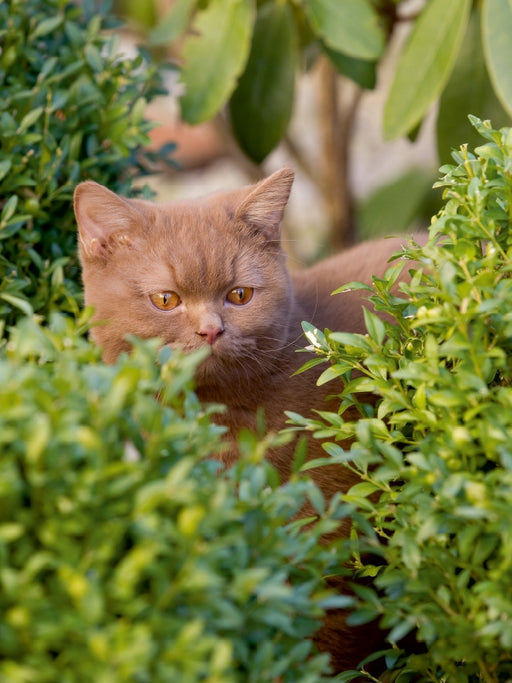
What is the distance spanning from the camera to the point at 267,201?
1811mm

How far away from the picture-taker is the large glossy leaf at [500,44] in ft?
6.44

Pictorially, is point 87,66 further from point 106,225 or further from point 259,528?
point 259,528

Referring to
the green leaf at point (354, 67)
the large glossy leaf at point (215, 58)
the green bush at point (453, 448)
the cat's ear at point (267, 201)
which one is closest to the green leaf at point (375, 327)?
the green bush at point (453, 448)

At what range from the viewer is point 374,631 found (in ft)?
5.58

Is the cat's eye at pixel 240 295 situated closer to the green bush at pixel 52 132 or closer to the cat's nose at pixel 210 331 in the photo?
the cat's nose at pixel 210 331

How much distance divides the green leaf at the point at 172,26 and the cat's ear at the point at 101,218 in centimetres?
97

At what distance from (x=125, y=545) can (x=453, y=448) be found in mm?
466

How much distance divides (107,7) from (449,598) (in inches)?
70.2

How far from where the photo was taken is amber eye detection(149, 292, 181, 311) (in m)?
1.67

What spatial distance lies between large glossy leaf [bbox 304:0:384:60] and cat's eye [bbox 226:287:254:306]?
0.85 meters

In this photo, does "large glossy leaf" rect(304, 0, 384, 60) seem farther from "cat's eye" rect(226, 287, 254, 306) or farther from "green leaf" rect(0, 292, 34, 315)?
"green leaf" rect(0, 292, 34, 315)

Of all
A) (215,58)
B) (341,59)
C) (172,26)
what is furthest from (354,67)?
(172,26)

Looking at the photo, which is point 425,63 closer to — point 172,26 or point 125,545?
point 172,26

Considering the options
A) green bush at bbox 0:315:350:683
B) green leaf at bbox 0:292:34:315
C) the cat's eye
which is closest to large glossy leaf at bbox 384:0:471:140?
the cat's eye
